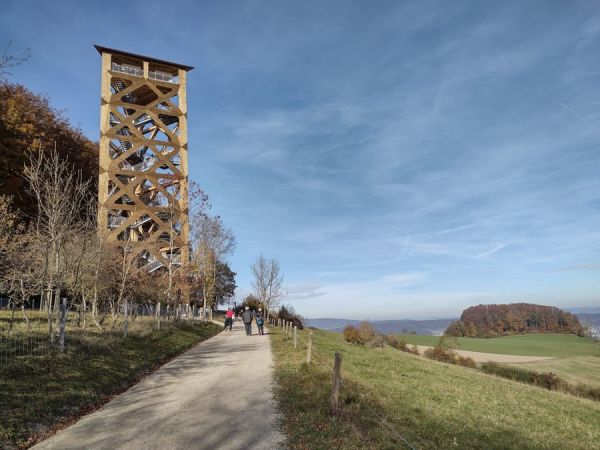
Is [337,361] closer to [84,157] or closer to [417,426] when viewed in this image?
[417,426]

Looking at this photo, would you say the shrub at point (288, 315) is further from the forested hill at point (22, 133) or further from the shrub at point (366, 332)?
the forested hill at point (22, 133)

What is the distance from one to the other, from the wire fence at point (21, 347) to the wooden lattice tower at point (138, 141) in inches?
1135

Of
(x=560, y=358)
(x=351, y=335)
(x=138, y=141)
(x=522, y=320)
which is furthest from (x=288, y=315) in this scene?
(x=522, y=320)

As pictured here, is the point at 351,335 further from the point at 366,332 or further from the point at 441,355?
the point at 441,355

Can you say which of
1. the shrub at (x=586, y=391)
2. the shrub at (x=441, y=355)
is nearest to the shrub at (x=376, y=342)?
the shrub at (x=441, y=355)

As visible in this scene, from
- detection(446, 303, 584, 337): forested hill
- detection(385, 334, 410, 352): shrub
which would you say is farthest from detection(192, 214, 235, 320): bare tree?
detection(446, 303, 584, 337): forested hill

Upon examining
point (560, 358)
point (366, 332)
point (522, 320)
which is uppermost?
point (366, 332)

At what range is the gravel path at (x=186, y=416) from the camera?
6734mm

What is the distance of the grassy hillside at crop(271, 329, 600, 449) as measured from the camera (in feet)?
24.4

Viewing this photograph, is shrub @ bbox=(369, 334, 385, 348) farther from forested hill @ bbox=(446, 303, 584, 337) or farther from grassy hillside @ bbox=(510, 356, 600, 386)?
forested hill @ bbox=(446, 303, 584, 337)

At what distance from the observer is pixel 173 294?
30703 millimetres

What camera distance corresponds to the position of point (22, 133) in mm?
36781

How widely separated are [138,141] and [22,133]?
38.2 ft

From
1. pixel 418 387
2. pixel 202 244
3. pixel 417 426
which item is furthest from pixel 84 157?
pixel 417 426
